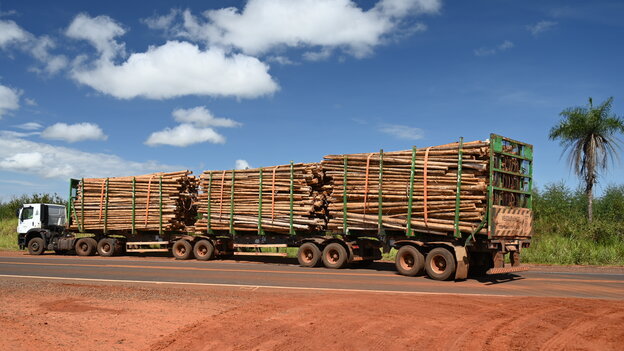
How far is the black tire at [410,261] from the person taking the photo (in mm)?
16750

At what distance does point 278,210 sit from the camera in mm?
21672

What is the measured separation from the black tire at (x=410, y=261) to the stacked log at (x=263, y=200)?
425cm

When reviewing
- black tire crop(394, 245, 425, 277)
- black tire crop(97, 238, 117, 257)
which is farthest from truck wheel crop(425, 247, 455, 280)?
black tire crop(97, 238, 117, 257)

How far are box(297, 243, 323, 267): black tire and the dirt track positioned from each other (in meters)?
7.43

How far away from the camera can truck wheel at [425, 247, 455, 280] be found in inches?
623

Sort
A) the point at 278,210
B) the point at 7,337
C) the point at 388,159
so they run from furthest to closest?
1. the point at 278,210
2. the point at 388,159
3. the point at 7,337

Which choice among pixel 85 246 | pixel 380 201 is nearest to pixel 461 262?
pixel 380 201

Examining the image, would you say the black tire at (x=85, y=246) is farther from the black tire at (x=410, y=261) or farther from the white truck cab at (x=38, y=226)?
the black tire at (x=410, y=261)

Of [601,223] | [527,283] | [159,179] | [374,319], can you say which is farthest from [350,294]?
[601,223]

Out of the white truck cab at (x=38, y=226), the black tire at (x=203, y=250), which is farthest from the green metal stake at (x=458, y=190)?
the white truck cab at (x=38, y=226)

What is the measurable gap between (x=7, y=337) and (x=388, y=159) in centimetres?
1222

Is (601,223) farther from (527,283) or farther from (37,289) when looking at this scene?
(37,289)

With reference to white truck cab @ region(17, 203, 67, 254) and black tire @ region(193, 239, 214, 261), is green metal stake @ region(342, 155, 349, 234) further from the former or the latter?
white truck cab @ region(17, 203, 67, 254)

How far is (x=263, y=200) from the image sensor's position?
22172 mm
